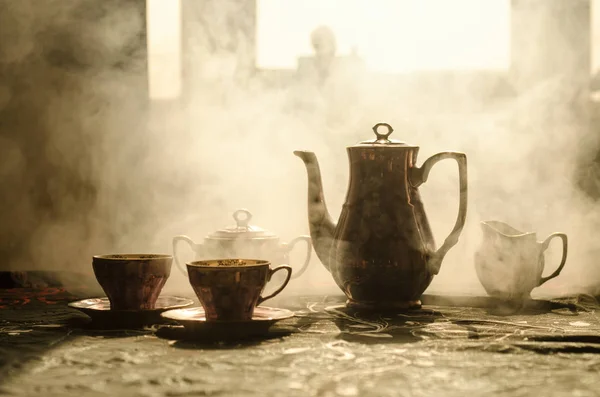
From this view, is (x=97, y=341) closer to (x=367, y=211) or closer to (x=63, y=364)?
(x=63, y=364)

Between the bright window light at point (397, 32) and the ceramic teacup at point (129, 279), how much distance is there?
2.18 meters

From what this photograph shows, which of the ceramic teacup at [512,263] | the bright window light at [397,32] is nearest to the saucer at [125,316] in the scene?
the ceramic teacup at [512,263]

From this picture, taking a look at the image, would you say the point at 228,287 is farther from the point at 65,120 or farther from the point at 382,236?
the point at 65,120

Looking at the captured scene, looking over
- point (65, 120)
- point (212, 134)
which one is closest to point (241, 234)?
point (212, 134)

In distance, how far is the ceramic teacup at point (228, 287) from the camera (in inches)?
44.3

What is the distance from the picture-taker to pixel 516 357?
0.98 m

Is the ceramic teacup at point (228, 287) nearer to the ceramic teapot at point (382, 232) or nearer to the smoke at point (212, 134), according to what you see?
the ceramic teapot at point (382, 232)

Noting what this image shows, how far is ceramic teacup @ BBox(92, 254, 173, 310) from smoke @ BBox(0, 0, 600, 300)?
6.21 feet

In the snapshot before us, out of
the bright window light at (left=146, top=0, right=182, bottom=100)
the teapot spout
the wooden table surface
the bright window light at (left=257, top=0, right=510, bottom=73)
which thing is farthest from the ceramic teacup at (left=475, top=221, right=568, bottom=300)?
the bright window light at (left=146, top=0, right=182, bottom=100)

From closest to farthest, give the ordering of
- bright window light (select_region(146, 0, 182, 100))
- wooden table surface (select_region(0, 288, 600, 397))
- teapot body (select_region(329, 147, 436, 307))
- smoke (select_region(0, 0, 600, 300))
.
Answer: wooden table surface (select_region(0, 288, 600, 397)) < teapot body (select_region(329, 147, 436, 307)) < smoke (select_region(0, 0, 600, 300)) < bright window light (select_region(146, 0, 182, 100))

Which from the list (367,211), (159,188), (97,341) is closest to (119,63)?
(159,188)

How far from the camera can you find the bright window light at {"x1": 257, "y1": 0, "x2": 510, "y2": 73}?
3322 mm

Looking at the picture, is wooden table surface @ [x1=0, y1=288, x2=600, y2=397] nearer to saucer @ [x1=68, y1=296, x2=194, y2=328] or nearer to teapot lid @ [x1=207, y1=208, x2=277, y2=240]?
saucer @ [x1=68, y1=296, x2=194, y2=328]

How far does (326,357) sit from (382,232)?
1.46 ft
